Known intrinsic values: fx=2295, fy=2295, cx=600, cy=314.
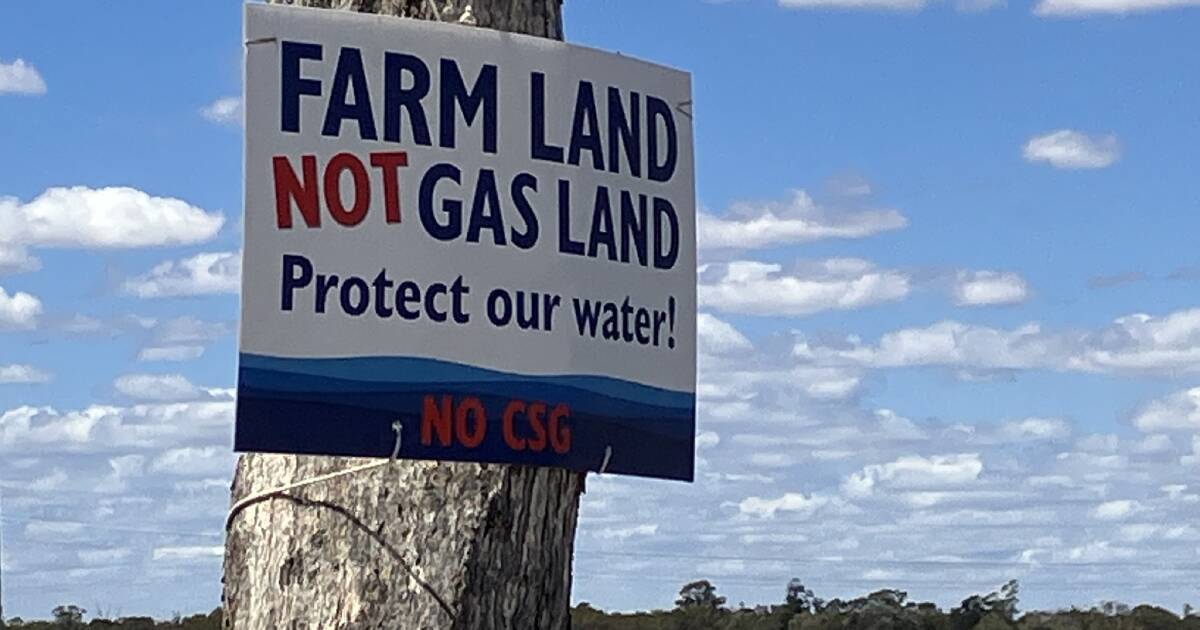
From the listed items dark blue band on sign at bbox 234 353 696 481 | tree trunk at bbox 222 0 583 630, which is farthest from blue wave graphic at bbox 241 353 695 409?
tree trunk at bbox 222 0 583 630

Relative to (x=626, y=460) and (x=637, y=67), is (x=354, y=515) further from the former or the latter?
(x=637, y=67)

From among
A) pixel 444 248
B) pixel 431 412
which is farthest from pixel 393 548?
Answer: pixel 444 248

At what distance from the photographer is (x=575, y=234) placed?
5078 mm

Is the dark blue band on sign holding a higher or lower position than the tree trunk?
higher

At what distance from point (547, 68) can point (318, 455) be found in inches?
39.7

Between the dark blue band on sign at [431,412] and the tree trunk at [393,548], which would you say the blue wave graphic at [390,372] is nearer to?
the dark blue band on sign at [431,412]

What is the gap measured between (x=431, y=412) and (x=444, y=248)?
0.35 m

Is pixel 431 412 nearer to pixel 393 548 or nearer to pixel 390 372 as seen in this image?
pixel 390 372

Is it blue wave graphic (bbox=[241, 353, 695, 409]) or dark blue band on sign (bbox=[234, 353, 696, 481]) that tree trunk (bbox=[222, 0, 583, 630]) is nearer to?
dark blue band on sign (bbox=[234, 353, 696, 481])

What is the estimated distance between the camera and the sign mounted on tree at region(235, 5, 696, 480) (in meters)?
4.75

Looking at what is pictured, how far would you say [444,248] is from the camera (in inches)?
192

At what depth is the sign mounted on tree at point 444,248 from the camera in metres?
4.75

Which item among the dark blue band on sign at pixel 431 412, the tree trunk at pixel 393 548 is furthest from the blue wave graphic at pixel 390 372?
the tree trunk at pixel 393 548

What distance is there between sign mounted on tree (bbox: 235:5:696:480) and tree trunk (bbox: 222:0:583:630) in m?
0.08
